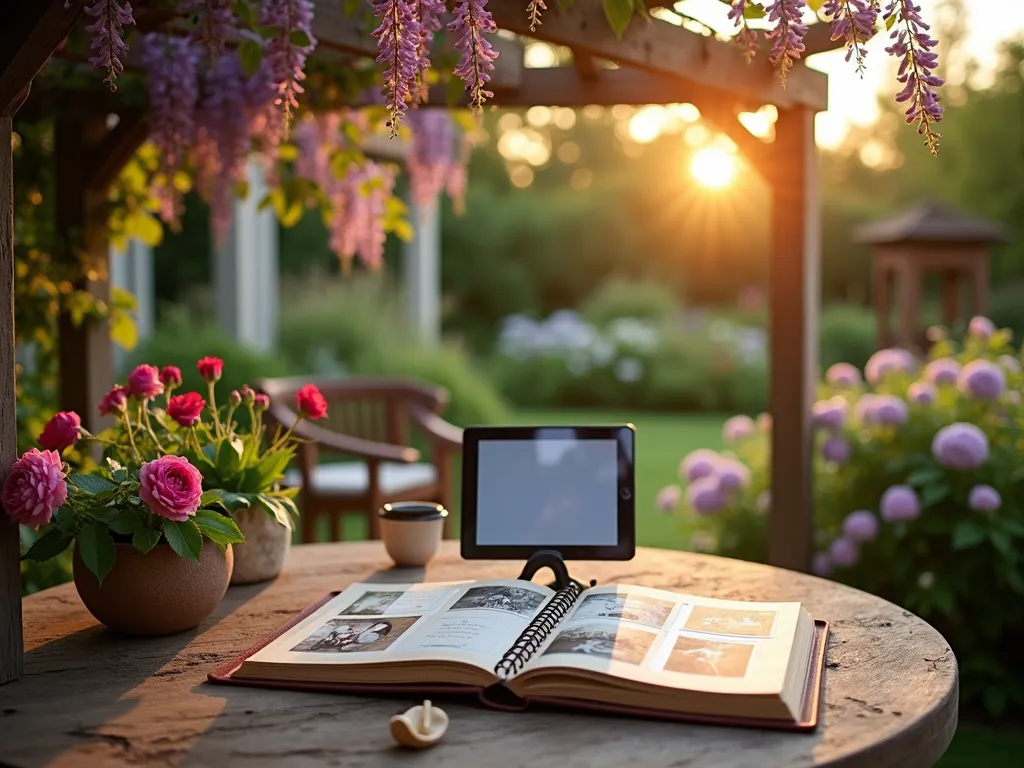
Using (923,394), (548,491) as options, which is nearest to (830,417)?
(923,394)

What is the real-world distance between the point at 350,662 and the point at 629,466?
57 centimetres

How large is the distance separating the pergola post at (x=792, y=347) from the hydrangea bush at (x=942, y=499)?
105 millimetres

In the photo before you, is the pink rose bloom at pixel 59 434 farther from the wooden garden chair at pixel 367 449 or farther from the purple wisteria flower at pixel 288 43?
the wooden garden chair at pixel 367 449

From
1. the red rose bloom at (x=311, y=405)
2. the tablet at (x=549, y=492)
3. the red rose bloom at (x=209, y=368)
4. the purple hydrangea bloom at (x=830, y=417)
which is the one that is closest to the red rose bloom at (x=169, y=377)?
the red rose bloom at (x=209, y=368)

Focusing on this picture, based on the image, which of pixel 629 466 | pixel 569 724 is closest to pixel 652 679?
pixel 569 724

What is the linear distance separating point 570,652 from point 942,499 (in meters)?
2.21

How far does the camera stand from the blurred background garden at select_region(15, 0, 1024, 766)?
10.1 feet

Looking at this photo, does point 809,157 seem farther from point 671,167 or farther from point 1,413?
point 671,167

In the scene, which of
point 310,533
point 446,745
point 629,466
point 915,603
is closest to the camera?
point 446,745

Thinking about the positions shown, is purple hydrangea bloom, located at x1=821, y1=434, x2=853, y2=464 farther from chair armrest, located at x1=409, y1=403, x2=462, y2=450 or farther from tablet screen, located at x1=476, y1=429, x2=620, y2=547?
tablet screen, located at x1=476, y1=429, x2=620, y2=547

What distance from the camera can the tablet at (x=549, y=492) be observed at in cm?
166

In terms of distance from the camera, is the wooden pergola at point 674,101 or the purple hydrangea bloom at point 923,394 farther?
the purple hydrangea bloom at point 923,394

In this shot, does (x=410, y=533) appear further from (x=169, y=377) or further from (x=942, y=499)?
(x=942, y=499)

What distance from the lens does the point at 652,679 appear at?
45.9 inches
